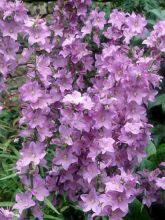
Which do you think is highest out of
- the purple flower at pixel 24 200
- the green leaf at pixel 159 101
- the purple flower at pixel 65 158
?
the purple flower at pixel 65 158

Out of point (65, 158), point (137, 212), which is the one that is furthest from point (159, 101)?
point (65, 158)

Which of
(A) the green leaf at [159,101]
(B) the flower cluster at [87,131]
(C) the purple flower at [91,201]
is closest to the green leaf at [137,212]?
(B) the flower cluster at [87,131]

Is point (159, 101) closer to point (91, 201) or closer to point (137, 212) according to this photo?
point (137, 212)

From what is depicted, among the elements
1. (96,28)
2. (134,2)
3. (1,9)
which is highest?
(1,9)

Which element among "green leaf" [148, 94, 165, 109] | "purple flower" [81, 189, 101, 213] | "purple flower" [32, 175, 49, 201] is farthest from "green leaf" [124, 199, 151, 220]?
"green leaf" [148, 94, 165, 109]

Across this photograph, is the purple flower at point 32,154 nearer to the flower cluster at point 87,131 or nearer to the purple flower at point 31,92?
the flower cluster at point 87,131

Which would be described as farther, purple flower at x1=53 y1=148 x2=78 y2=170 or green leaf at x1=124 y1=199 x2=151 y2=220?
green leaf at x1=124 y1=199 x2=151 y2=220

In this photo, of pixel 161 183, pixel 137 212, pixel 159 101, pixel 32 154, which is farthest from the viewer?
pixel 159 101

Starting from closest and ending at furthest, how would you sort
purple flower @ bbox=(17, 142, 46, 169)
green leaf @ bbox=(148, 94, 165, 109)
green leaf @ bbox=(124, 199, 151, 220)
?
purple flower @ bbox=(17, 142, 46, 169) → green leaf @ bbox=(124, 199, 151, 220) → green leaf @ bbox=(148, 94, 165, 109)

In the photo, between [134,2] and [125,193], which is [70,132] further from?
[134,2]

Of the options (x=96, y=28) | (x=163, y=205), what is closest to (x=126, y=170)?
(x=163, y=205)

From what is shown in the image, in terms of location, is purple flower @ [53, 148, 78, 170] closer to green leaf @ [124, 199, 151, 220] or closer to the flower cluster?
the flower cluster
